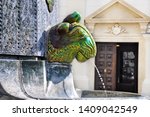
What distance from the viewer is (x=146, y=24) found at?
1098 centimetres

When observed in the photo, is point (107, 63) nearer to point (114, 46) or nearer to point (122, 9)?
point (114, 46)

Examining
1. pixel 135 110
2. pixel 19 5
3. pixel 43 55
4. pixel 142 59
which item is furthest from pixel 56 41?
pixel 142 59

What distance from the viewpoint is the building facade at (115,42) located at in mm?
10984

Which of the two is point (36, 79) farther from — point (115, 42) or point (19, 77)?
point (115, 42)

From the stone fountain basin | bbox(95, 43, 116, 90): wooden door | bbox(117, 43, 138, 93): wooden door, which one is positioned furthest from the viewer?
bbox(117, 43, 138, 93): wooden door

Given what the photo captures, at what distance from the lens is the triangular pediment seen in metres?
11.0

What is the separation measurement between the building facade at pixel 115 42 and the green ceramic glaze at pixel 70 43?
750 centimetres

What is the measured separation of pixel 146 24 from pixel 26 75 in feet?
28.2

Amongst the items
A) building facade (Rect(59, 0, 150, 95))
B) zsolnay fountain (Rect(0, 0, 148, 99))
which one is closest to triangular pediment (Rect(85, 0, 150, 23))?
building facade (Rect(59, 0, 150, 95))

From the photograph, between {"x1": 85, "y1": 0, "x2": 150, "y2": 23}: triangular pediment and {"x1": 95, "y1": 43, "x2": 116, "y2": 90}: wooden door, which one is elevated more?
{"x1": 85, "y1": 0, "x2": 150, "y2": 23}: triangular pediment

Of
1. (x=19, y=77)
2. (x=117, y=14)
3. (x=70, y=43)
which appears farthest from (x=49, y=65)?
(x=117, y=14)

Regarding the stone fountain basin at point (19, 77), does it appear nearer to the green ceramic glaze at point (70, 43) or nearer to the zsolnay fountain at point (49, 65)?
the zsolnay fountain at point (49, 65)

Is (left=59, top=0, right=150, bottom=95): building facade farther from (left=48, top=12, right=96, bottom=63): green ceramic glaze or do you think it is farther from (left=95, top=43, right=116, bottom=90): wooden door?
(left=48, top=12, right=96, bottom=63): green ceramic glaze

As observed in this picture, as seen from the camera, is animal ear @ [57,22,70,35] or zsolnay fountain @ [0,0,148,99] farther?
animal ear @ [57,22,70,35]
